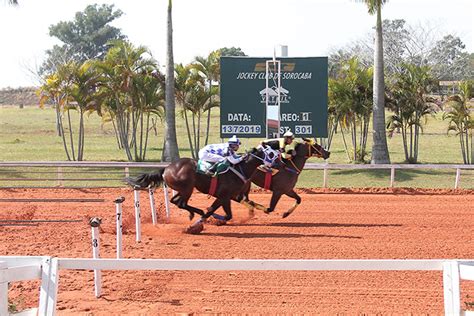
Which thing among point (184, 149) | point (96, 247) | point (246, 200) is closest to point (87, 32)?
point (184, 149)

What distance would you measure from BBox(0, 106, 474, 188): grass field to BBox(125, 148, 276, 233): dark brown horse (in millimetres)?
10289

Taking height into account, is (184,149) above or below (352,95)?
below

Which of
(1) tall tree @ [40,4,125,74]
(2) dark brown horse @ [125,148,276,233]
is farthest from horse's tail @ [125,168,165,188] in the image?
(1) tall tree @ [40,4,125,74]

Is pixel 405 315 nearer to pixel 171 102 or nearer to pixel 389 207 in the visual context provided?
pixel 389 207

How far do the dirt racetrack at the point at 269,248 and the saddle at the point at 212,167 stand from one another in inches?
49.1

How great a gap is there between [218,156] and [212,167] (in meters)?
0.27

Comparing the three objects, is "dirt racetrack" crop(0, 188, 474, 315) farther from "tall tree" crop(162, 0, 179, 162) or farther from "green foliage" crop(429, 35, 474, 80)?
"green foliage" crop(429, 35, 474, 80)

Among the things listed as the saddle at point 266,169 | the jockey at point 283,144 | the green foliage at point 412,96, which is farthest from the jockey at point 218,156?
the green foliage at point 412,96

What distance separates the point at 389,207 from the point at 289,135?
4362 mm

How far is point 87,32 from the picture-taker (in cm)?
9800

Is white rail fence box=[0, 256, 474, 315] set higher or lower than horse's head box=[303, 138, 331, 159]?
lower

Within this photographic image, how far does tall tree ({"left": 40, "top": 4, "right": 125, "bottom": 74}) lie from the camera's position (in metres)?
95.1

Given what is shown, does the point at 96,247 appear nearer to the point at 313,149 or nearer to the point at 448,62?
the point at 313,149

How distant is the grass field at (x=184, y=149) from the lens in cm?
2734
